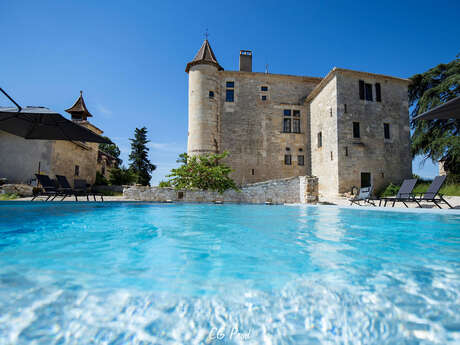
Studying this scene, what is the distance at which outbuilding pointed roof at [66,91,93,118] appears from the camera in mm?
19312

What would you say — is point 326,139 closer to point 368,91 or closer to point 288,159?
point 288,159

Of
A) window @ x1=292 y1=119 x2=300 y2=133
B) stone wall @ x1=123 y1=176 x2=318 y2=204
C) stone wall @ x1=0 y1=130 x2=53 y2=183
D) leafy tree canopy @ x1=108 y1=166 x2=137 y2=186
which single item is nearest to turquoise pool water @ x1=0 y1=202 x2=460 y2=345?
stone wall @ x1=123 y1=176 x2=318 y2=204

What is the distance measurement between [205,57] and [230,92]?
10.3 ft

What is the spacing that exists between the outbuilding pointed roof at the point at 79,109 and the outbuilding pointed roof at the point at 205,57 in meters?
9.73

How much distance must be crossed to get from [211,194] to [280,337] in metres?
10.7

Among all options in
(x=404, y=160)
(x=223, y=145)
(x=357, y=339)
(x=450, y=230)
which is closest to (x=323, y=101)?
(x=404, y=160)

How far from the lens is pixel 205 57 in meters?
17.0

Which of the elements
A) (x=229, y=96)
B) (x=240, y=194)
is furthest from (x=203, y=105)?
(x=240, y=194)

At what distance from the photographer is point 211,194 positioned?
1163 cm

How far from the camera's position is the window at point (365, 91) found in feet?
48.7

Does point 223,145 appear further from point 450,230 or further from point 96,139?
point 450,230

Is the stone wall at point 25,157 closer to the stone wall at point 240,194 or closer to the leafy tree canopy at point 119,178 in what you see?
the stone wall at point 240,194

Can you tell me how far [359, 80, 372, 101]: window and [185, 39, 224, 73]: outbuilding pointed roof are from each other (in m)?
9.95

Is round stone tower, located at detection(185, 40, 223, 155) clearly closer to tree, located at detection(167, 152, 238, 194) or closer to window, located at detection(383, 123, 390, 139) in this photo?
tree, located at detection(167, 152, 238, 194)
